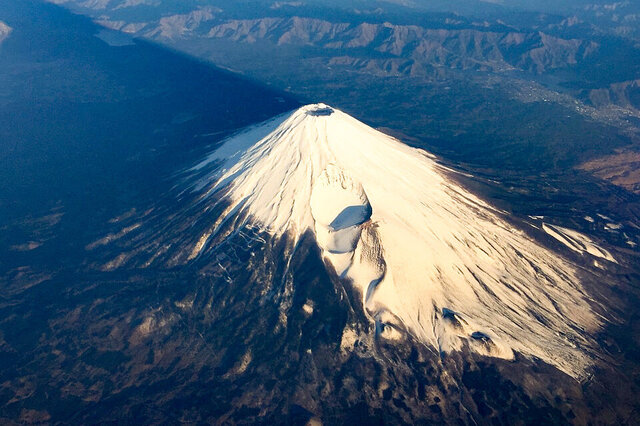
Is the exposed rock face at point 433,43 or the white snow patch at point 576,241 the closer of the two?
the white snow patch at point 576,241

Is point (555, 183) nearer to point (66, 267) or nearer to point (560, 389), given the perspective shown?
point (560, 389)

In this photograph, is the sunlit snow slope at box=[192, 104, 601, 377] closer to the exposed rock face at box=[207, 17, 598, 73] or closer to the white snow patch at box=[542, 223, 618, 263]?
the white snow patch at box=[542, 223, 618, 263]

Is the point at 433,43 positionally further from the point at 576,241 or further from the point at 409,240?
→ the point at 409,240

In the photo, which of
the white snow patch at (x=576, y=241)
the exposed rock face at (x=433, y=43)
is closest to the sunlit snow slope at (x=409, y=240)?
the white snow patch at (x=576, y=241)

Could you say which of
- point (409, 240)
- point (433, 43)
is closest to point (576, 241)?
point (409, 240)

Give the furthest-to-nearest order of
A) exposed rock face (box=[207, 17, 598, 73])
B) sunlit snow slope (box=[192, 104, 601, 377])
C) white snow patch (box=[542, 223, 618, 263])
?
1. exposed rock face (box=[207, 17, 598, 73])
2. white snow patch (box=[542, 223, 618, 263])
3. sunlit snow slope (box=[192, 104, 601, 377])

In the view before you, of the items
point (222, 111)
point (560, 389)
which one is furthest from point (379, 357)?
point (222, 111)

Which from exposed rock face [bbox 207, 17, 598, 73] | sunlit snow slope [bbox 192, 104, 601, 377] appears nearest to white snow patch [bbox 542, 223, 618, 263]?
sunlit snow slope [bbox 192, 104, 601, 377]

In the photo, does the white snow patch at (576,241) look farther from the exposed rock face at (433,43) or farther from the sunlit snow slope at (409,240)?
the exposed rock face at (433,43)
